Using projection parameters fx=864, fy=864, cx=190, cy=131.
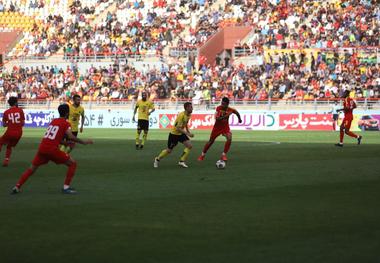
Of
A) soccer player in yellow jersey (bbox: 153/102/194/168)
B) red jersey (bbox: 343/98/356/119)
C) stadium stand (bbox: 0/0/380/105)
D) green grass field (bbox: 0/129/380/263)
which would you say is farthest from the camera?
stadium stand (bbox: 0/0/380/105)

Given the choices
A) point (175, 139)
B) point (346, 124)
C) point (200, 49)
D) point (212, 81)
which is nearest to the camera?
point (175, 139)

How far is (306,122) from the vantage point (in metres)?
45.4

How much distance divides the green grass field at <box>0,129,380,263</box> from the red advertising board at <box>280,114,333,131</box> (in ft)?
72.7

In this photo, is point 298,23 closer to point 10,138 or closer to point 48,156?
point 10,138

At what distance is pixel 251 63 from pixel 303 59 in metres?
4.12

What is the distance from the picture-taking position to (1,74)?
196 ft

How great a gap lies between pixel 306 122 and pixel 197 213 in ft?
109

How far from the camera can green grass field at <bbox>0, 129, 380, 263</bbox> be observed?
9914mm

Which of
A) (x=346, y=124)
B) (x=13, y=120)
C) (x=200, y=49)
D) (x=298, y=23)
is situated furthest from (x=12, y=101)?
(x=200, y=49)

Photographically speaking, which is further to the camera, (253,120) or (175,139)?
(253,120)

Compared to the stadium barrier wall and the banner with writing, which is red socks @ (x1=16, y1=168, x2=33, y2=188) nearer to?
the stadium barrier wall

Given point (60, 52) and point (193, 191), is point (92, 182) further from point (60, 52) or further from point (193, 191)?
point (60, 52)

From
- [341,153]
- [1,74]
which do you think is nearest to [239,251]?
[341,153]

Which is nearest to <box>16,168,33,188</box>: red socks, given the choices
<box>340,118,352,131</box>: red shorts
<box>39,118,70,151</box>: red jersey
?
<box>39,118,70,151</box>: red jersey
